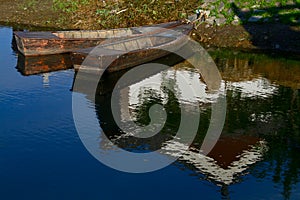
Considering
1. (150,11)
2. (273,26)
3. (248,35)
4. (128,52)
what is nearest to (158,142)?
(128,52)

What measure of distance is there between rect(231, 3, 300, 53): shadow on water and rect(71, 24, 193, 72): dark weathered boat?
6.45 m

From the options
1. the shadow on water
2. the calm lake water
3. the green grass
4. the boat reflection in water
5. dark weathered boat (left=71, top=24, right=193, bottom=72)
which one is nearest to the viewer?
the calm lake water

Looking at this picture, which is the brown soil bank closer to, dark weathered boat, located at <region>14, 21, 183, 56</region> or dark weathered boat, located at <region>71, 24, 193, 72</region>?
dark weathered boat, located at <region>71, 24, 193, 72</region>

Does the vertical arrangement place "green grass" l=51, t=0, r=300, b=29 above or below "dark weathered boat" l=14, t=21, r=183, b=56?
above

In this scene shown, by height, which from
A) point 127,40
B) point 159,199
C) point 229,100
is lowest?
point 159,199

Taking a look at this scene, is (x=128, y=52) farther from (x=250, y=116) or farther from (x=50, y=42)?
(x=250, y=116)

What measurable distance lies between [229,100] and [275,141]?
5.69 m

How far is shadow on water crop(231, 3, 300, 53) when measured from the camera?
A: 36.7 meters

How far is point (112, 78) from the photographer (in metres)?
27.2

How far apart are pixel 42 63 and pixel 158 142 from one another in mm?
16011

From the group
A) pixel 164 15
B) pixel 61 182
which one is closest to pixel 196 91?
pixel 61 182

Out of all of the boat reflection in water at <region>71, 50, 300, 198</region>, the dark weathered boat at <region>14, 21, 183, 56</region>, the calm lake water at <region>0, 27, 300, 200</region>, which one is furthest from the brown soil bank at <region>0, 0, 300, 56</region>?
the calm lake water at <region>0, 27, 300, 200</region>

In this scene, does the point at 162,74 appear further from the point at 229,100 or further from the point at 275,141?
the point at 275,141

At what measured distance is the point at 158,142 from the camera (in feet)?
61.4
